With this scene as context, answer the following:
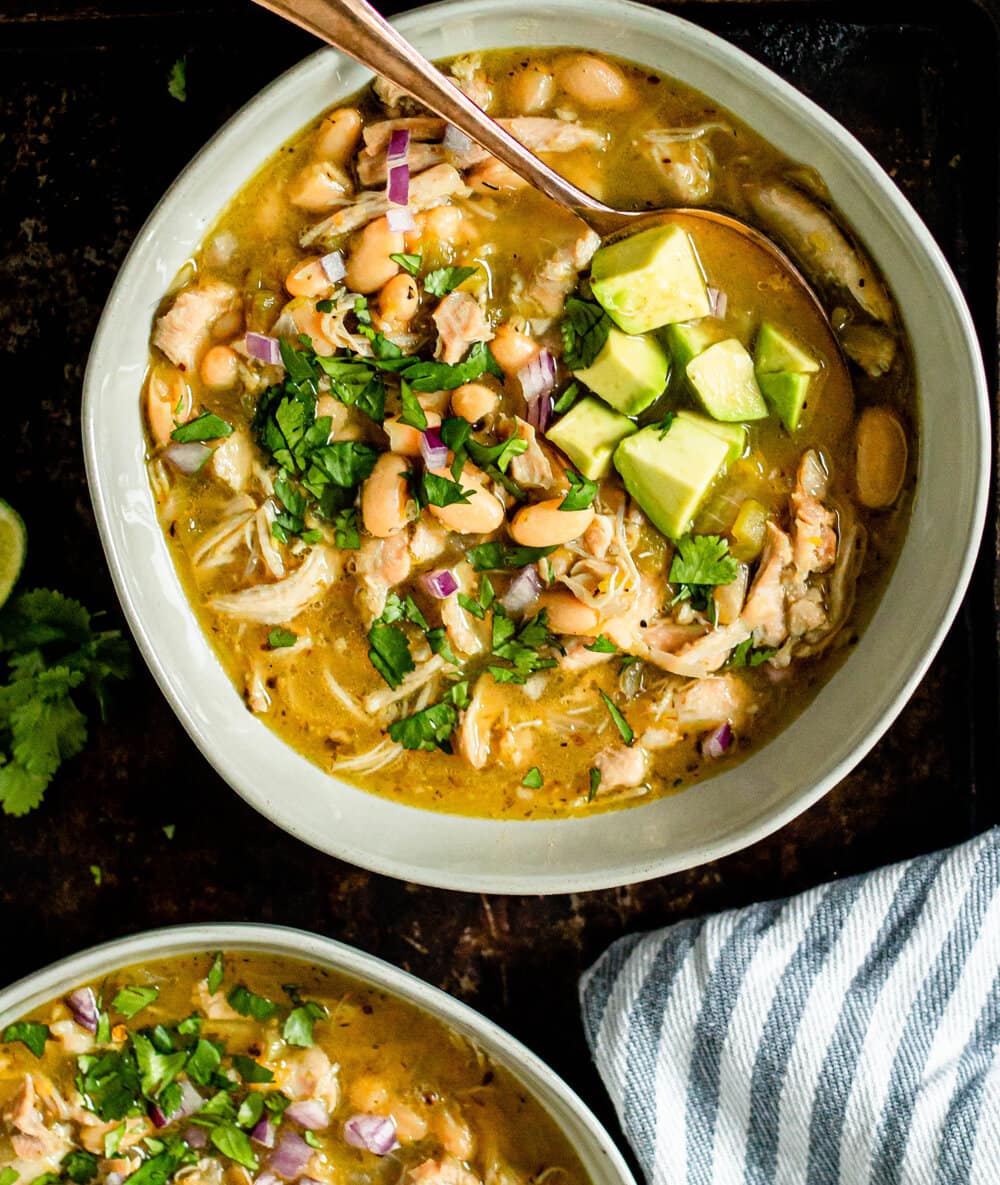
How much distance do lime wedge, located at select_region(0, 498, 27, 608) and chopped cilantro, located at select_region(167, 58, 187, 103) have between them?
112 cm

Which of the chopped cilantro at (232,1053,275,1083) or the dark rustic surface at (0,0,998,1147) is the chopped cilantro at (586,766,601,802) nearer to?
the dark rustic surface at (0,0,998,1147)

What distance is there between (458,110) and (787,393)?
96cm

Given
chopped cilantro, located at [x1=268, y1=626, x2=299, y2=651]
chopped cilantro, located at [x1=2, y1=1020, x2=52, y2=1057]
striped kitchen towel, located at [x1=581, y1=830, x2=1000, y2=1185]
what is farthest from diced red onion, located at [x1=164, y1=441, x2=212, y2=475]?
striped kitchen towel, located at [x1=581, y1=830, x2=1000, y2=1185]

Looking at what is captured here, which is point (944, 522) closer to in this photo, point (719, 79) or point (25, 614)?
point (719, 79)

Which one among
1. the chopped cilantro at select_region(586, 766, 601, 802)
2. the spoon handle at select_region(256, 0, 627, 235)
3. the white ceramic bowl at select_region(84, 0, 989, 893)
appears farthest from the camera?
the chopped cilantro at select_region(586, 766, 601, 802)

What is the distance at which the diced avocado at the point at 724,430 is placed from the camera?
2.74m

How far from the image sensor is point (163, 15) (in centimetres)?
304

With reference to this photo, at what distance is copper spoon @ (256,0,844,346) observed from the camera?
2.37 m

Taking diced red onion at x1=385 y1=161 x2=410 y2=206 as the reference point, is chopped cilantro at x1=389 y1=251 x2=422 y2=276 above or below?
below

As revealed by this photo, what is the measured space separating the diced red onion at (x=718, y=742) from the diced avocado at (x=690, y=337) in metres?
0.87

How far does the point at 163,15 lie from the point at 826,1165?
341 cm

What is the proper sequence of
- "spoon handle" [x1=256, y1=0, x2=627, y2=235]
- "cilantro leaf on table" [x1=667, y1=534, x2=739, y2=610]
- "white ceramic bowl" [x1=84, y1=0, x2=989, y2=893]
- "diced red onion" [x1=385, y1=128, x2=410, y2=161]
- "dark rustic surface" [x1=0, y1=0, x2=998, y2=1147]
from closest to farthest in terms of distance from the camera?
"spoon handle" [x1=256, y1=0, x2=627, y2=235]
"white ceramic bowl" [x1=84, y1=0, x2=989, y2=893]
"diced red onion" [x1=385, y1=128, x2=410, y2=161]
"cilantro leaf on table" [x1=667, y1=534, x2=739, y2=610]
"dark rustic surface" [x1=0, y1=0, x2=998, y2=1147]

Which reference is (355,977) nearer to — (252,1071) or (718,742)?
(252,1071)

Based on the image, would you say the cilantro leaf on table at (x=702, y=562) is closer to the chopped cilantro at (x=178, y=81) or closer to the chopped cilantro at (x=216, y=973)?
the chopped cilantro at (x=216, y=973)
